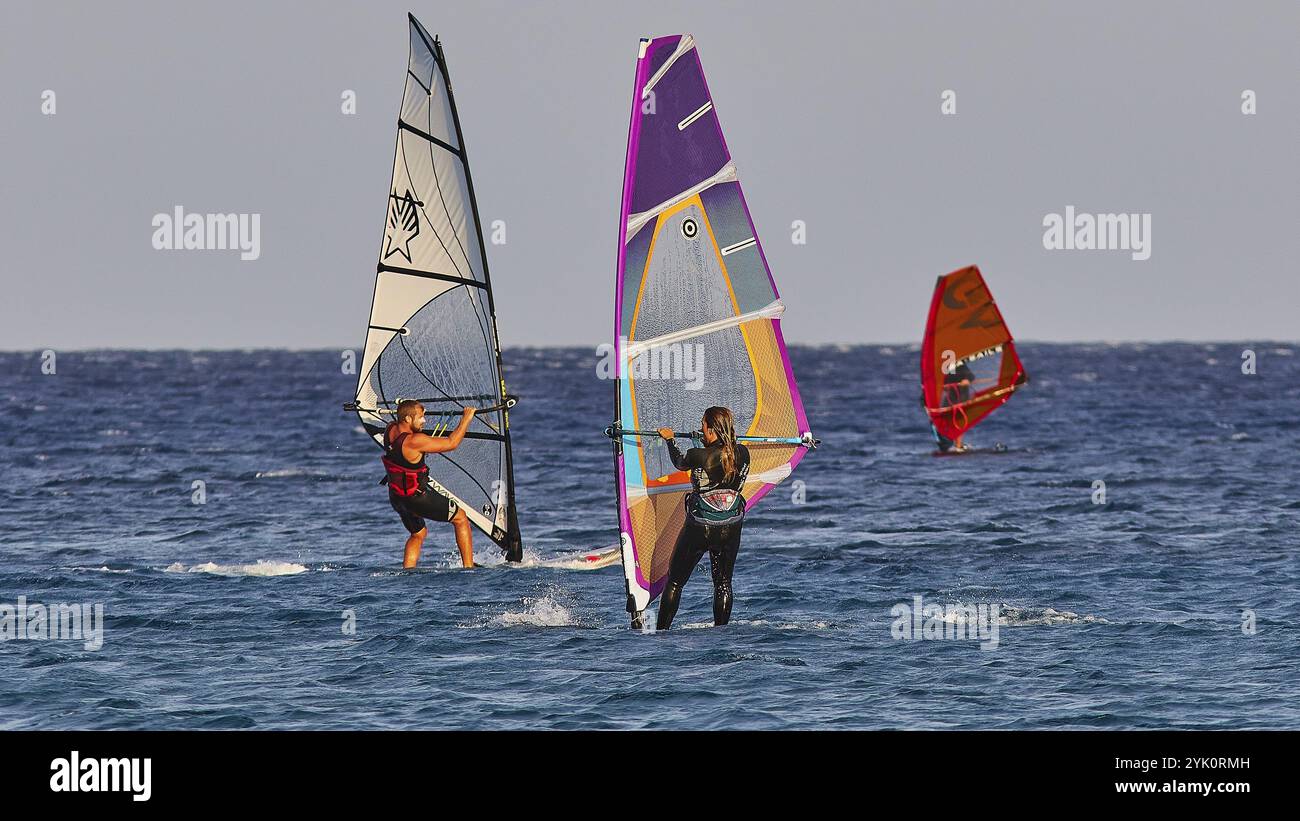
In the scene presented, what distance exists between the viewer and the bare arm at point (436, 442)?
55.9 ft

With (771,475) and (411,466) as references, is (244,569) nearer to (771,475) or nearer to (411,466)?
(411,466)

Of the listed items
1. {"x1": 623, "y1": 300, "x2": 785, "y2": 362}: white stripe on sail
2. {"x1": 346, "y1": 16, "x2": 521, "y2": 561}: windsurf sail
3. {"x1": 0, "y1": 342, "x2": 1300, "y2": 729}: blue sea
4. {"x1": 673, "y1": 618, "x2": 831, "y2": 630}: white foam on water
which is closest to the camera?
{"x1": 0, "y1": 342, "x2": 1300, "y2": 729}: blue sea

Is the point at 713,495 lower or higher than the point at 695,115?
lower

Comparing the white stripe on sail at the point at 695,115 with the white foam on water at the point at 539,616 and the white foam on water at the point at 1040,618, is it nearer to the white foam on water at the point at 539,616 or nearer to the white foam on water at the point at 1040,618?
the white foam on water at the point at 539,616

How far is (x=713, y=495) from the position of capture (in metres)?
14.6

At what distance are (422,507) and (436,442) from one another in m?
1.59

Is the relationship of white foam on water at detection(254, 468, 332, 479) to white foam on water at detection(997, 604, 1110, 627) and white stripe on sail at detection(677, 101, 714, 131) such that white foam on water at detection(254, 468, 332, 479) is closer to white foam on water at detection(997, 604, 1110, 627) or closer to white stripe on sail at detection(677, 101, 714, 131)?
white foam on water at detection(997, 604, 1110, 627)

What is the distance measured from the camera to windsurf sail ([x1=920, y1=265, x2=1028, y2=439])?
42.4m

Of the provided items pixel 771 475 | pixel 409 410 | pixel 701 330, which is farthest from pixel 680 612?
pixel 409 410

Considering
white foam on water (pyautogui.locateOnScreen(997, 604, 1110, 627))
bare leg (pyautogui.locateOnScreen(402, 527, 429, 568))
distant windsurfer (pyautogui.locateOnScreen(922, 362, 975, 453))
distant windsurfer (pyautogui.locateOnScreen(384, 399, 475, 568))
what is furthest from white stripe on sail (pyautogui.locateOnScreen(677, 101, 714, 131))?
distant windsurfer (pyautogui.locateOnScreen(922, 362, 975, 453))

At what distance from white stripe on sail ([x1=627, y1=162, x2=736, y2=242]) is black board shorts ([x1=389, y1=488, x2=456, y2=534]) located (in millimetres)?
5349

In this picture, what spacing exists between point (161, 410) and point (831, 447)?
30168 millimetres
